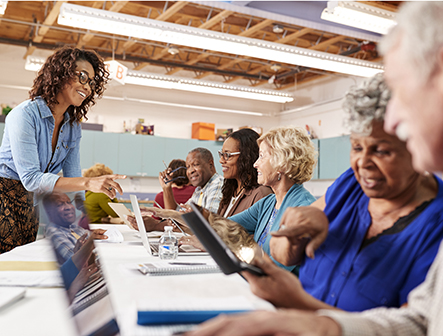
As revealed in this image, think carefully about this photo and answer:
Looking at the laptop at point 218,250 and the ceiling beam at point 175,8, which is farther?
the ceiling beam at point 175,8

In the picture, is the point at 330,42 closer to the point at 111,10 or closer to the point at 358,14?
the point at 358,14

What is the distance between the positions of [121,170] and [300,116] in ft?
15.5

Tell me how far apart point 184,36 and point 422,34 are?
417 centimetres

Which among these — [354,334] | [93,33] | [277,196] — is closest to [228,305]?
[354,334]

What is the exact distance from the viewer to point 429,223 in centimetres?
98

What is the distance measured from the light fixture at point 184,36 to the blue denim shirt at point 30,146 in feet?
7.48

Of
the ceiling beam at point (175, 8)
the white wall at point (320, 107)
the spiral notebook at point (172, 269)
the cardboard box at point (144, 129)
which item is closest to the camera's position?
the spiral notebook at point (172, 269)

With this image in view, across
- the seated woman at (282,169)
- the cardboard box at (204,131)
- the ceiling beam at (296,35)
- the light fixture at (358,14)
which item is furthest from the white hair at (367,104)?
the cardboard box at (204,131)

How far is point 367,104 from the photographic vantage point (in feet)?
3.34

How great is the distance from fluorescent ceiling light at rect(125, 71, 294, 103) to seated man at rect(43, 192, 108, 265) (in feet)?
17.8

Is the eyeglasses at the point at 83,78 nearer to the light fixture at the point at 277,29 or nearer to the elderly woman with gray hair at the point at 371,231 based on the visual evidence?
the elderly woman with gray hair at the point at 371,231

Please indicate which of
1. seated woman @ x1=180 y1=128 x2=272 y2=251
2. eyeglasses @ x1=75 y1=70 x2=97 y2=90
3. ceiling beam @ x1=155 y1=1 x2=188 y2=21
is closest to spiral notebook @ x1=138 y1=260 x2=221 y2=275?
eyeglasses @ x1=75 y1=70 x2=97 y2=90

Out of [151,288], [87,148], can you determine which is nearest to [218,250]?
[151,288]

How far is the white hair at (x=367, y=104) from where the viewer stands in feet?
3.31
